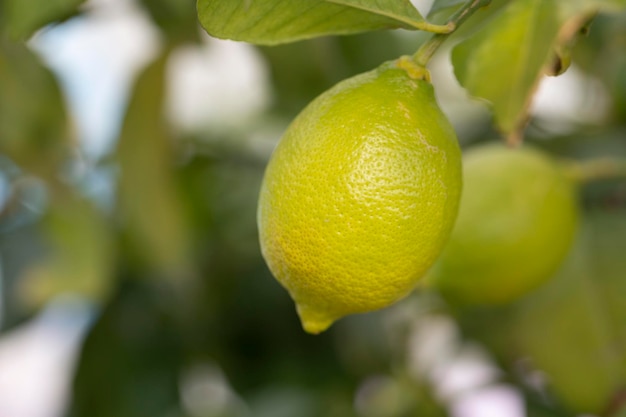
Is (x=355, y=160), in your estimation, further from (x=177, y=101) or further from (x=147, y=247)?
(x=177, y=101)

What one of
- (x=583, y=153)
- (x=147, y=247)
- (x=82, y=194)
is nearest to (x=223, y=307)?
(x=147, y=247)

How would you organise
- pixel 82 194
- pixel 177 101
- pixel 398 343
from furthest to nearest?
pixel 177 101
pixel 398 343
pixel 82 194

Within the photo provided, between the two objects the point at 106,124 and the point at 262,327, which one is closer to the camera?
the point at 262,327

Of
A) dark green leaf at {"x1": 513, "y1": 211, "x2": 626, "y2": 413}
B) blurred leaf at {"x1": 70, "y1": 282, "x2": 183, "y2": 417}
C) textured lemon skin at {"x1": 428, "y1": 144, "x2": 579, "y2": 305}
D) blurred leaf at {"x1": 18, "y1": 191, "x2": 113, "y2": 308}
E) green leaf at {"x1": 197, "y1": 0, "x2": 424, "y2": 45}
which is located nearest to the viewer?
green leaf at {"x1": 197, "y1": 0, "x2": 424, "y2": 45}

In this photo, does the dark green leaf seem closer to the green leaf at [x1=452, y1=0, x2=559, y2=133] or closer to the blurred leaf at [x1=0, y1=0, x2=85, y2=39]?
the green leaf at [x1=452, y1=0, x2=559, y2=133]

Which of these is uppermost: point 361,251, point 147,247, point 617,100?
point 361,251

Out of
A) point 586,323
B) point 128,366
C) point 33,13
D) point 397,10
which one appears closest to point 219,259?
point 128,366

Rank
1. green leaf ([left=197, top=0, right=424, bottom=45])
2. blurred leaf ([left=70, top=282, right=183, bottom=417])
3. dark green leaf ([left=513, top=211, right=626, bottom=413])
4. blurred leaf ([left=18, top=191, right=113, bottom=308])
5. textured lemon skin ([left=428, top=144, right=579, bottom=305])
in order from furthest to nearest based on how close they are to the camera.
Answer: blurred leaf ([left=70, top=282, right=183, bottom=417])
blurred leaf ([left=18, top=191, right=113, bottom=308])
dark green leaf ([left=513, top=211, right=626, bottom=413])
textured lemon skin ([left=428, top=144, right=579, bottom=305])
green leaf ([left=197, top=0, right=424, bottom=45])

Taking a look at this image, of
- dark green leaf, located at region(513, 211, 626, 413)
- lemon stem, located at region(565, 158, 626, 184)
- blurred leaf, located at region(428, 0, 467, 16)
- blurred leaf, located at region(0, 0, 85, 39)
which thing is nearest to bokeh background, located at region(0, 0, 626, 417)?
dark green leaf, located at region(513, 211, 626, 413)

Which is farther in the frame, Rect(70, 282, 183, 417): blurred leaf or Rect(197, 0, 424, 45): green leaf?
Rect(70, 282, 183, 417): blurred leaf
